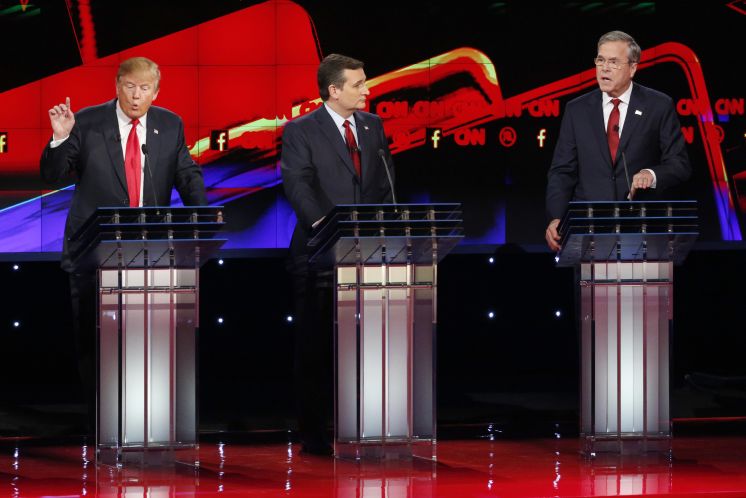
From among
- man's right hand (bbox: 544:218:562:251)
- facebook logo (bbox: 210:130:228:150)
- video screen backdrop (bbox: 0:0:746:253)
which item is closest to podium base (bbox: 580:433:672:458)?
man's right hand (bbox: 544:218:562:251)

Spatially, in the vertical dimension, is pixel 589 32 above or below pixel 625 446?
above

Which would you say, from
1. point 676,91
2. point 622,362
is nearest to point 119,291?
point 622,362

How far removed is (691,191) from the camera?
317 inches

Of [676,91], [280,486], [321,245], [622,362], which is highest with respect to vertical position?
[676,91]

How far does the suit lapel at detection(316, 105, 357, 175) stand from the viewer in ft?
18.5

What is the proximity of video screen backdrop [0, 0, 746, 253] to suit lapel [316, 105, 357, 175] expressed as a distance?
7.25 feet

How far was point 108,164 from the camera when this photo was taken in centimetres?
555

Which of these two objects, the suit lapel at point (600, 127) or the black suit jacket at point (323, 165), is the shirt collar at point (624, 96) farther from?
the black suit jacket at point (323, 165)

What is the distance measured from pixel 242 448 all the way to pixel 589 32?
338 cm

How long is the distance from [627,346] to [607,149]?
87cm

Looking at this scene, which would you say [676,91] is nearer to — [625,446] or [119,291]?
[625,446]

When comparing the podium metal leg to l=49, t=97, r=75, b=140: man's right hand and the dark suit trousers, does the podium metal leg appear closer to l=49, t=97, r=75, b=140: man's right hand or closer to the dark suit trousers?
the dark suit trousers

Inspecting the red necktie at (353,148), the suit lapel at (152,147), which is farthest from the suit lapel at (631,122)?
the suit lapel at (152,147)

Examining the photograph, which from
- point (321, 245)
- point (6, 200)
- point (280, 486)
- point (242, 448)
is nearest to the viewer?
point (280, 486)
